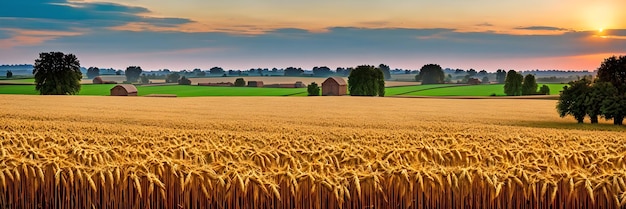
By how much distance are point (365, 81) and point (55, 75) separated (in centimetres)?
4725

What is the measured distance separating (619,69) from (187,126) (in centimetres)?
3057

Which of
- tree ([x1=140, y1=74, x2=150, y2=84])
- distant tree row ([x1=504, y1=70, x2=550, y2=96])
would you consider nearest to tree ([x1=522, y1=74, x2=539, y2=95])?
distant tree row ([x1=504, y1=70, x2=550, y2=96])

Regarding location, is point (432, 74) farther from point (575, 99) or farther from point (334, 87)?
point (575, 99)

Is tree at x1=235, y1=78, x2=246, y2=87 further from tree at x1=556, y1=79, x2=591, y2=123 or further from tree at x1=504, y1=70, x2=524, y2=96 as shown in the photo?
tree at x1=556, y1=79, x2=591, y2=123

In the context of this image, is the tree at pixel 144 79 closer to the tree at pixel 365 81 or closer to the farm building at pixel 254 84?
the farm building at pixel 254 84

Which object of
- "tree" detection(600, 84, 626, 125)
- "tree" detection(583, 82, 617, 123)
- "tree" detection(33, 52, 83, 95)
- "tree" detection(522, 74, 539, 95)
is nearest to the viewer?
"tree" detection(600, 84, 626, 125)

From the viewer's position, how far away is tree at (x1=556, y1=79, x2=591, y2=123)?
44875mm

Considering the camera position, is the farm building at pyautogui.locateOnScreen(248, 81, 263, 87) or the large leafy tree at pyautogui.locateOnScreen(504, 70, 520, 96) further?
the farm building at pyautogui.locateOnScreen(248, 81, 263, 87)

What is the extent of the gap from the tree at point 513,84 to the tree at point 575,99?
72084 millimetres

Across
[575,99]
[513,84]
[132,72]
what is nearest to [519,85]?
[513,84]

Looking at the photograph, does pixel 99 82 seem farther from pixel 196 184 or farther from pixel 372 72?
pixel 196 184

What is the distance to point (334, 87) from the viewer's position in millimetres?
110000

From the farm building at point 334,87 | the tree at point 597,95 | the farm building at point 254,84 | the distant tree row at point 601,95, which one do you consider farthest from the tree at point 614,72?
the farm building at point 254,84

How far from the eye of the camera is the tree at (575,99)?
44875mm
